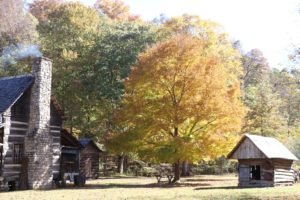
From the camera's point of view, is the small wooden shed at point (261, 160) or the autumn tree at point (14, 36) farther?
the autumn tree at point (14, 36)

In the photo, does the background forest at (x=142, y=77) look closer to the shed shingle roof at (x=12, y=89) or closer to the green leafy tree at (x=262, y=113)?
the green leafy tree at (x=262, y=113)

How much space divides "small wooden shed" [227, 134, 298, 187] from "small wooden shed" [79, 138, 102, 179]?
48.9 feet

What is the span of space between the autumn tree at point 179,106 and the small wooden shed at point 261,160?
4.31 feet

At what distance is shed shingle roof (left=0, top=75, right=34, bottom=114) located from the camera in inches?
1173

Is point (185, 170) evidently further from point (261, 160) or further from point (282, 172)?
point (261, 160)

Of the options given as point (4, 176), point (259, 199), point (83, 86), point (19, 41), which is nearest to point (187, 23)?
point (83, 86)

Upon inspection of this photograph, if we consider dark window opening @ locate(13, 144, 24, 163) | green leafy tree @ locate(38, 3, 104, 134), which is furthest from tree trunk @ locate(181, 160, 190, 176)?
dark window opening @ locate(13, 144, 24, 163)

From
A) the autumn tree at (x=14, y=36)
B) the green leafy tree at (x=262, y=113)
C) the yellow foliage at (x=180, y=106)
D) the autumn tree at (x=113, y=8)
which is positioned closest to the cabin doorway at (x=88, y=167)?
the yellow foliage at (x=180, y=106)

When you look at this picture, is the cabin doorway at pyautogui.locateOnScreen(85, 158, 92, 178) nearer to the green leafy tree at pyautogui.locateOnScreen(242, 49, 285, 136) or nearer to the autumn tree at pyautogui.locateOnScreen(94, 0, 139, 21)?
the green leafy tree at pyautogui.locateOnScreen(242, 49, 285, 136)

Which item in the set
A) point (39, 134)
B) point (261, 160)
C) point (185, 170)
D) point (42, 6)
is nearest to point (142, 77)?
point (39, 134)

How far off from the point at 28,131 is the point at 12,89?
3148mm

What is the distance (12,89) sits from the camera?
102 ft

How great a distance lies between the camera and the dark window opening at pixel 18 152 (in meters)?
30.2

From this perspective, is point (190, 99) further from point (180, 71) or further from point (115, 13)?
point (115, 13)
